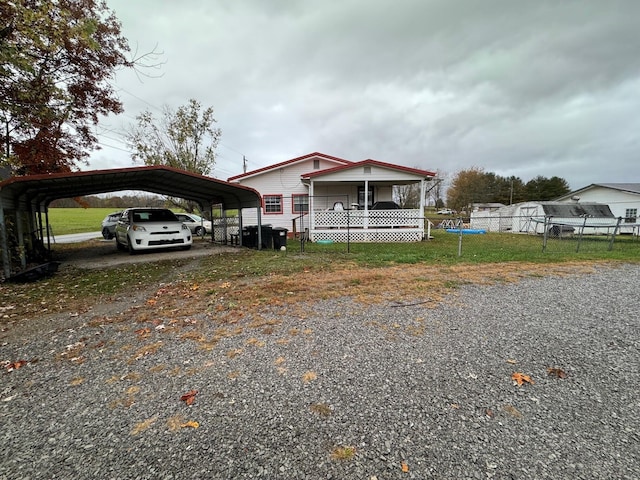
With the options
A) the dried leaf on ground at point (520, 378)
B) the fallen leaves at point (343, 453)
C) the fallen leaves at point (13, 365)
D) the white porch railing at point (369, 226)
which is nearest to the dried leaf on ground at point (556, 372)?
the dried leaf on ground at point (520, 378)

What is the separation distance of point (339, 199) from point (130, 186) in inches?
403

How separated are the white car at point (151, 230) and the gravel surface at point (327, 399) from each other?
652cm

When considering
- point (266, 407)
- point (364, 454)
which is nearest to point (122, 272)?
point (266, 407)

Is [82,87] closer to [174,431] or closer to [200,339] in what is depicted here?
[200,339]

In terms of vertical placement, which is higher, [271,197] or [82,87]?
[82,87]

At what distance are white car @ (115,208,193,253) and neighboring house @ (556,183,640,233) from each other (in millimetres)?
28029

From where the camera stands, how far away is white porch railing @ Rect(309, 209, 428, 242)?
45.7 feet

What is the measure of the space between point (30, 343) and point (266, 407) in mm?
3172

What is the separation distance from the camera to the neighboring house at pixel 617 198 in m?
20.7

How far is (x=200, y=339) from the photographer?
3273mm

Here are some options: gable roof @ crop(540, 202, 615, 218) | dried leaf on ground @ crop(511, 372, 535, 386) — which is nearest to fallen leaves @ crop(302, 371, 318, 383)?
dried leaf on ground @ crop(511, 372, 535, 386)

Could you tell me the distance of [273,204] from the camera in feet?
55.8

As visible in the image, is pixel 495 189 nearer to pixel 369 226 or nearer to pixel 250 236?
pixel 369 226

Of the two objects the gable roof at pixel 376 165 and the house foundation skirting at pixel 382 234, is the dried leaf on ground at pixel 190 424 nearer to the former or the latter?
the house foundation skirting at pixel 382 234
